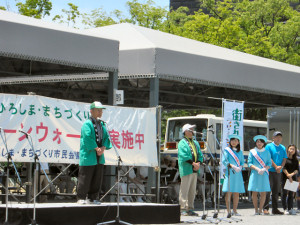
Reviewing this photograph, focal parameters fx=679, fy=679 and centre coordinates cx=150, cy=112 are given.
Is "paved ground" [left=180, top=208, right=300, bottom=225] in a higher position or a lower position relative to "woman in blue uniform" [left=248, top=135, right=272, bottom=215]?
lower

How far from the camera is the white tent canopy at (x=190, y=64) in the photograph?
16.5 m

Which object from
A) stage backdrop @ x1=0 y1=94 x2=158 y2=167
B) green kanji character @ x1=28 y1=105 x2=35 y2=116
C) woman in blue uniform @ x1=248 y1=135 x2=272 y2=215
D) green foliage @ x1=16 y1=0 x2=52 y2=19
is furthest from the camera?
green foliage @ x1=16 y1=0 x2=52 y2=19

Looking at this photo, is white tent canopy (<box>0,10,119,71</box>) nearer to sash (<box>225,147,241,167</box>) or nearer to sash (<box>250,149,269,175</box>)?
sash (<box>225,147,241,167</box>)

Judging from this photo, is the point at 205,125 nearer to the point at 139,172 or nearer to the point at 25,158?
the point at 139,172

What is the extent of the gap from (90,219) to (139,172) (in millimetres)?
7138

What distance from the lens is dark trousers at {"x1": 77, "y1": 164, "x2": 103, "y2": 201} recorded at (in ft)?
38.3

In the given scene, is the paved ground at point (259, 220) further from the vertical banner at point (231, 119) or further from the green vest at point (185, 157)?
the vertical banner at point (231, 119)

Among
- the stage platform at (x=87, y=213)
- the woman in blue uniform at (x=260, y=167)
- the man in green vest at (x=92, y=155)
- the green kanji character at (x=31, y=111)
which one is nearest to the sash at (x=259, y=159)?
the woman in blue uniform at (x=260, y=167)

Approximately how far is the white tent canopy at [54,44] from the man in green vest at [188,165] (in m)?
2.68

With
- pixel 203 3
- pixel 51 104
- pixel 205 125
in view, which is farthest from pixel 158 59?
pixel 203 3

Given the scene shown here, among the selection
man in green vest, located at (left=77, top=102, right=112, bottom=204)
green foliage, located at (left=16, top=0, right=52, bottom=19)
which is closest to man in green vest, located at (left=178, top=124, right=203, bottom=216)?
man in green vest, located at (left=77, top=102, right=112, bottom=204)

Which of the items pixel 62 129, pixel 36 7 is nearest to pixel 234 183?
pixel 62 129

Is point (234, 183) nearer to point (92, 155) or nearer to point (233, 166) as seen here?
point (233, 166)

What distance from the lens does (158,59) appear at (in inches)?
642
